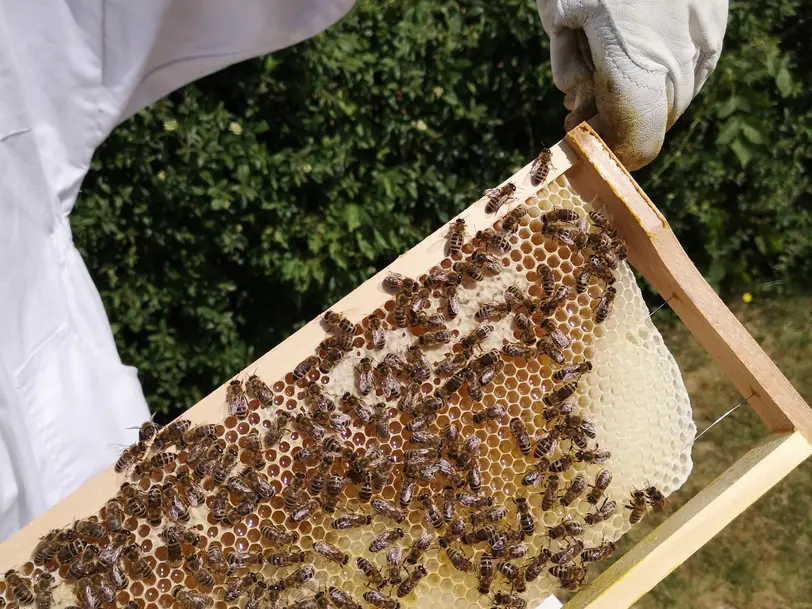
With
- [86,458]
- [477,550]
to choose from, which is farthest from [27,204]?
[477,550]

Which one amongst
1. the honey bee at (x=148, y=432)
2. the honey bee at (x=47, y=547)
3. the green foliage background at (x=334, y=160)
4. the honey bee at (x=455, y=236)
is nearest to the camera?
the honey bee at (x=47, y=547)

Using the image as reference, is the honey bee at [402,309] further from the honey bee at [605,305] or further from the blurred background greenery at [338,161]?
the blurred background greenery at [338,161]

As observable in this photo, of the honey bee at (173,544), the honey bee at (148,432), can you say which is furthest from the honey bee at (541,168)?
the honey bee at (173,544)

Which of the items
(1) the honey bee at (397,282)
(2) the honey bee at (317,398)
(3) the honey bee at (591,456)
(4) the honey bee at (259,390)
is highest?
(1) the honey bee at (397,282)

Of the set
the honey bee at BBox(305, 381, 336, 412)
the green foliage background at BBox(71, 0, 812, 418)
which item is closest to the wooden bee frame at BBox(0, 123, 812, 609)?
the honey bee at BBox(305, 381, 336, 412)

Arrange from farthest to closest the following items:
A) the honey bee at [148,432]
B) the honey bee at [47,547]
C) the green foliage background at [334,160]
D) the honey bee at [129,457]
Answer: the green foliage background at [334,160], the honey bee at [148,432], the honey bee at [129,457], the honey bee at [47,547]

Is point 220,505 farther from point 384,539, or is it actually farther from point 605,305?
point 605,305

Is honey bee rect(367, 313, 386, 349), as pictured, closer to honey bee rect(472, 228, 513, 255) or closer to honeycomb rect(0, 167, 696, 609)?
honeycomb rect(0, 167, 696, 609)

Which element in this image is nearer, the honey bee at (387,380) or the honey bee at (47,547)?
the honey bee at (47,547)
